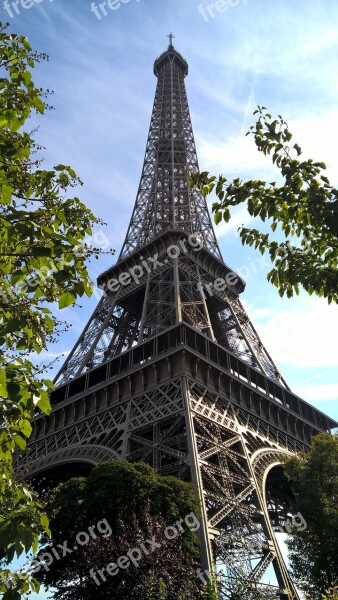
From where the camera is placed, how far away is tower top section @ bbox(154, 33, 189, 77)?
7431cm

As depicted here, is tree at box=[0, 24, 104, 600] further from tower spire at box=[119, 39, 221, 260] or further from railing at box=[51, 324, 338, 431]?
tower spire at box=[119, 39, 221, 260]

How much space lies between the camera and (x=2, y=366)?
601cm

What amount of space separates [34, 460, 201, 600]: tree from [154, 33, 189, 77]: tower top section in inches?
2665

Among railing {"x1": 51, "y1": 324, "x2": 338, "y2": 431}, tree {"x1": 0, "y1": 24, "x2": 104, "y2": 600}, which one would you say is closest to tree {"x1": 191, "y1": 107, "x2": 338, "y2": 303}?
tree {"x1": 0, "y1": 24, "x2": 104, "y2": 600}

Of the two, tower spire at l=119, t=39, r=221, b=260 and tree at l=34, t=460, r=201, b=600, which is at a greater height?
tower spire at l=119, t=39, r=221, b=260

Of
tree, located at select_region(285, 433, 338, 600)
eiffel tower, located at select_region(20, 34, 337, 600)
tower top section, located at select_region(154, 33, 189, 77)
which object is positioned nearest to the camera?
tree, located at select_region(285, 433, 338, 600)

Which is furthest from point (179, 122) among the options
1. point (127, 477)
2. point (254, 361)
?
point (127, 477)

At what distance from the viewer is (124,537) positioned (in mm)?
16234

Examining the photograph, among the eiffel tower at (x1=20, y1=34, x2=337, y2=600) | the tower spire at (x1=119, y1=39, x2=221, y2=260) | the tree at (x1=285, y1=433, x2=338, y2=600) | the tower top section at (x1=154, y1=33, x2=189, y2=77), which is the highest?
the tower top section at (x1=154, y1=33, x2=189, y2=77)

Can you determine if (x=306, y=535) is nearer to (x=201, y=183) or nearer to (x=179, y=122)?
(x=201, y=183)

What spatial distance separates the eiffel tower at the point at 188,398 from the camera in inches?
893

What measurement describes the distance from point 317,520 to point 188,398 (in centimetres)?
866

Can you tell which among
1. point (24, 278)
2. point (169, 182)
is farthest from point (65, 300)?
point (169, 182)

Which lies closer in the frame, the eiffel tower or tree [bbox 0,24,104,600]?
tree [bbox 0,24,104,600]
